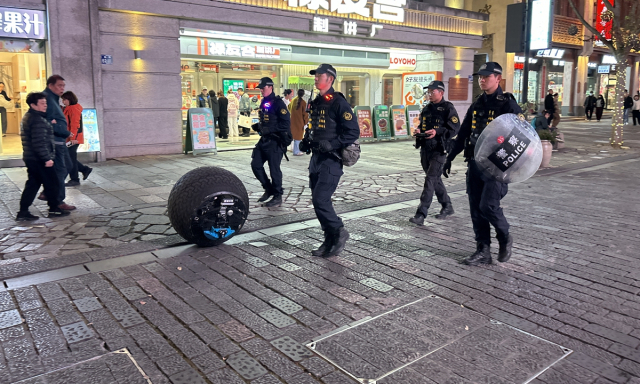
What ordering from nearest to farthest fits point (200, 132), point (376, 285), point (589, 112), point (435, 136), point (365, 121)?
1. point (376, 285)
2. point (435, 136)
3. point (200, 132)
4. point (365, 121)
5. point (589, 112)

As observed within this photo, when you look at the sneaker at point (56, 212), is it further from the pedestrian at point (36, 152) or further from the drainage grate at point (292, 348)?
the drainage grate at point (292, 348)

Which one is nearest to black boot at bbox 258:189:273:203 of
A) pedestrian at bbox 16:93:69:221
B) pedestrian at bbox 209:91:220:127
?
pedestrian at bbox 16:93:69:221

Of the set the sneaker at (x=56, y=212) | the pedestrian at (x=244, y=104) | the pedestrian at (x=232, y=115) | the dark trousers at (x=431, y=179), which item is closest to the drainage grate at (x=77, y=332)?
the sneaker at (x=56, y=212)

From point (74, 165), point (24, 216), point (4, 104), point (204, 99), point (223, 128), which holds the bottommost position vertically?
point (24, 216)

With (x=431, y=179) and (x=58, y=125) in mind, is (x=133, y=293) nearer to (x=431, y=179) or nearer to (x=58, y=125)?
(x=431, y=179)

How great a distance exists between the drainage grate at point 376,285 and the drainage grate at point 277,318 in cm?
98

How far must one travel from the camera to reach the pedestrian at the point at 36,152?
6500 millimetres

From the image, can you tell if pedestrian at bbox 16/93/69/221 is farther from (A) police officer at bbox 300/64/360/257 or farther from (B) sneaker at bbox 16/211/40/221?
(A) police officer at bbox 300/64/360/257

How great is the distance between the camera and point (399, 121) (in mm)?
18312

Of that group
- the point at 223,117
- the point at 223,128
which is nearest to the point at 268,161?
the point at 223,117

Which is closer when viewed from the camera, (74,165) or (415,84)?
(74,165)

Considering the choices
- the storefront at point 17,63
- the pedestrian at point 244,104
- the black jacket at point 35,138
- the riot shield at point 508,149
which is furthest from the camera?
the pedestrian at point 244,104

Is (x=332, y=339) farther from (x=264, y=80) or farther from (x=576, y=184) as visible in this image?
(x=576, y=184)

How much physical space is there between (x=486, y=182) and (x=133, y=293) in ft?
11.3
